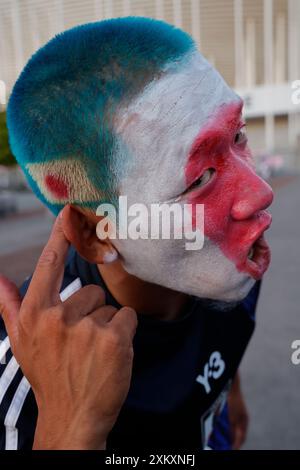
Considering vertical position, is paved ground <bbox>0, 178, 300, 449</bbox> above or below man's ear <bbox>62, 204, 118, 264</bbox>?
below

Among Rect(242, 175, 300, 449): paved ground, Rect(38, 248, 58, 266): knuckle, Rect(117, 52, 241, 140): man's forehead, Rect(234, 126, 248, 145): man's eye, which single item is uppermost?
Rect(117, 52, 241, 140): man's forehead

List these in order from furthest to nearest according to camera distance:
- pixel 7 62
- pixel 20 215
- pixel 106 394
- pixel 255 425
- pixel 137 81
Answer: pixel 7 62, pixel 20 215, pixel 255 425, pixel 137 81, pixel 106 394

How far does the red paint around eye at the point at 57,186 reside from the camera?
1119 mm

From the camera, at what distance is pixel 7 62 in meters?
23.3

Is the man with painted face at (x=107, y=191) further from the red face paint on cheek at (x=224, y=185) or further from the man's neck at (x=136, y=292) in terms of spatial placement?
the man's neck at (x=136, y=292)

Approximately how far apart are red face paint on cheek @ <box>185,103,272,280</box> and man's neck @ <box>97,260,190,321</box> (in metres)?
0.36

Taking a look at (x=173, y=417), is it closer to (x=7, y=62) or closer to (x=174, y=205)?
(x=174, y=205)

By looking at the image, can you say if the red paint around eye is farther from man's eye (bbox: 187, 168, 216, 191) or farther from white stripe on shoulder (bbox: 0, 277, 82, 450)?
white stripe on shoulder (bbox: 0, 277, 82, 450)

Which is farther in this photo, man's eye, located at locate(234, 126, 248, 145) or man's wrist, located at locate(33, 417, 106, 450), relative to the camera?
man's eye, located at locate(234, 126, 248, 145)

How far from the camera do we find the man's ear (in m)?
1.12

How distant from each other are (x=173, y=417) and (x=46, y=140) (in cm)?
98

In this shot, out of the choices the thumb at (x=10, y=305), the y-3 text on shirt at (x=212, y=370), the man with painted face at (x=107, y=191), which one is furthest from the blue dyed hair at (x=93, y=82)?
the y-3 text on shirt at (x=212, y=370)

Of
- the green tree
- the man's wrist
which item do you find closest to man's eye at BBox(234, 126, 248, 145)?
the man's wrist

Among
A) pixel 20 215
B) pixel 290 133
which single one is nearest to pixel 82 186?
pixel 20 215
